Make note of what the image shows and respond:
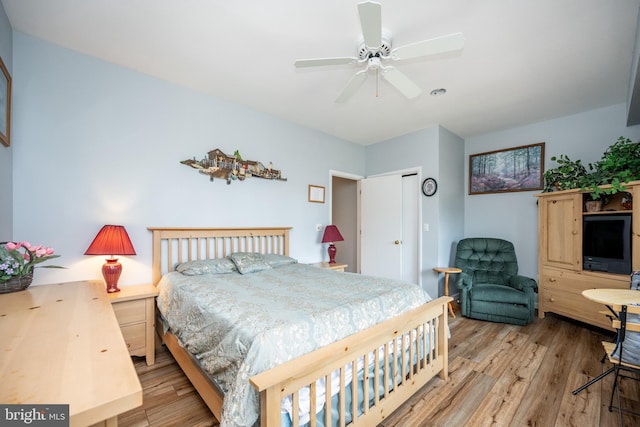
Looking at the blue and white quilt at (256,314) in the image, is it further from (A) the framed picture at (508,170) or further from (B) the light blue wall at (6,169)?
(A) the framed picture at (508,170)

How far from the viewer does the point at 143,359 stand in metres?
2.34

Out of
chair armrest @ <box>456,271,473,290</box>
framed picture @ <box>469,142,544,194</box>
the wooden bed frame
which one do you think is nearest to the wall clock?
framed picture @ <box>469,142,544,194</box>

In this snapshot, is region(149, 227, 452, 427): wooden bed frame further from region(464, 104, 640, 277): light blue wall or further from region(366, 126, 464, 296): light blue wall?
region(464, 104, 640, 277): light blue wall

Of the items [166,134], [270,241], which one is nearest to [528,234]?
[270,241]

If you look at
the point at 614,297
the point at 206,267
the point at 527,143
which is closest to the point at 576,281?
the point at 614,297

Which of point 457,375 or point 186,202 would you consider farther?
point 186,202

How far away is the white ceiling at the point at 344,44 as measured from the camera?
1.75 metres

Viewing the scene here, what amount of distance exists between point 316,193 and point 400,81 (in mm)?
2244

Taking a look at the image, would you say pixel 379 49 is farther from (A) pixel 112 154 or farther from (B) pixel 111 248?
(B) pixel 111 248

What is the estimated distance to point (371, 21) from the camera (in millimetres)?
1454

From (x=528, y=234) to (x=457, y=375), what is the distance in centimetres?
269

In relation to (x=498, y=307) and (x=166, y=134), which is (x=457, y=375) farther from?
(x=166, y=134)

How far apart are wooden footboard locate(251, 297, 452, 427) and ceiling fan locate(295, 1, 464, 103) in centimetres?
171

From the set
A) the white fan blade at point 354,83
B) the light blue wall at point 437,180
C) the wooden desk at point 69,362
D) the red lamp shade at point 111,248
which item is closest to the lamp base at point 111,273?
the red lamp shade at point 111,248
